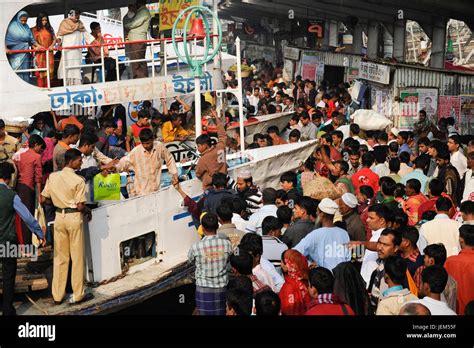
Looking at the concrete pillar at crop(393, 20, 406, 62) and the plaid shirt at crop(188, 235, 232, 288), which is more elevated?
the plaid shirt at crop(188, 235, 232, 288)

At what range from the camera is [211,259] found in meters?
6.76

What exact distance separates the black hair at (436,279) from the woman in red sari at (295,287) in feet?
3.19

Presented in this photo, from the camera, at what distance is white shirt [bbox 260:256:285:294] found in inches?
267

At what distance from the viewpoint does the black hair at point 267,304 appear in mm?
5496

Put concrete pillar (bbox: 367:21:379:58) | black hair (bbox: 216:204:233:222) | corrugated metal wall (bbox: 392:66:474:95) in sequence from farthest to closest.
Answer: concrete pillar (bbox: 367:21:379:58), corrugated metal wall (bbox: 392:66:474:95), black hair (bbox: 216:204:233:222)

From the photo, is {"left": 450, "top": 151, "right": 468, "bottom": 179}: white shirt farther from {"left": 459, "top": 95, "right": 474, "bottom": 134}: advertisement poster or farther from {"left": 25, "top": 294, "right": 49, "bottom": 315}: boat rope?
{"left": 25, "top": 294, "right": 49, "bottom": 315}: boat rope

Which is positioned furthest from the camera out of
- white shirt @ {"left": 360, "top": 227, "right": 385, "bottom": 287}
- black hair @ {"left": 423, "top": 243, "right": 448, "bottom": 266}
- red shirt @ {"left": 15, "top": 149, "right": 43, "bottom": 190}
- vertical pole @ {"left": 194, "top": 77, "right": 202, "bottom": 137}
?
vertical pole @ {"left": 194, "top": 77, "right": 202, "bottom": 137}

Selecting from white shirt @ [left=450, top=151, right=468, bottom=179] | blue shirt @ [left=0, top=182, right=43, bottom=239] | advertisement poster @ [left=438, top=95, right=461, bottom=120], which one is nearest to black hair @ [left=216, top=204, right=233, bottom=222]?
blue shirt @ [left=0, top=182, right=43, bottom=239]

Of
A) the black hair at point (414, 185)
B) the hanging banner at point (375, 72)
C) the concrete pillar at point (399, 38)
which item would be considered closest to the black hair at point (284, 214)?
the black hair at point (414, 185)

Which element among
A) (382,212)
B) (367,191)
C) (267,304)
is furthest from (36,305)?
(367,191)

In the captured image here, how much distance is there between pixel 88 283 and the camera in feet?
26.6

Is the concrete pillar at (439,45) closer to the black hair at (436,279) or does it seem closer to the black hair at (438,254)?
the black hair at (438,254)

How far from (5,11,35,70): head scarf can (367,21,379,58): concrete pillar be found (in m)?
21.0

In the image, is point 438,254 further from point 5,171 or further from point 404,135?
point 404,135
